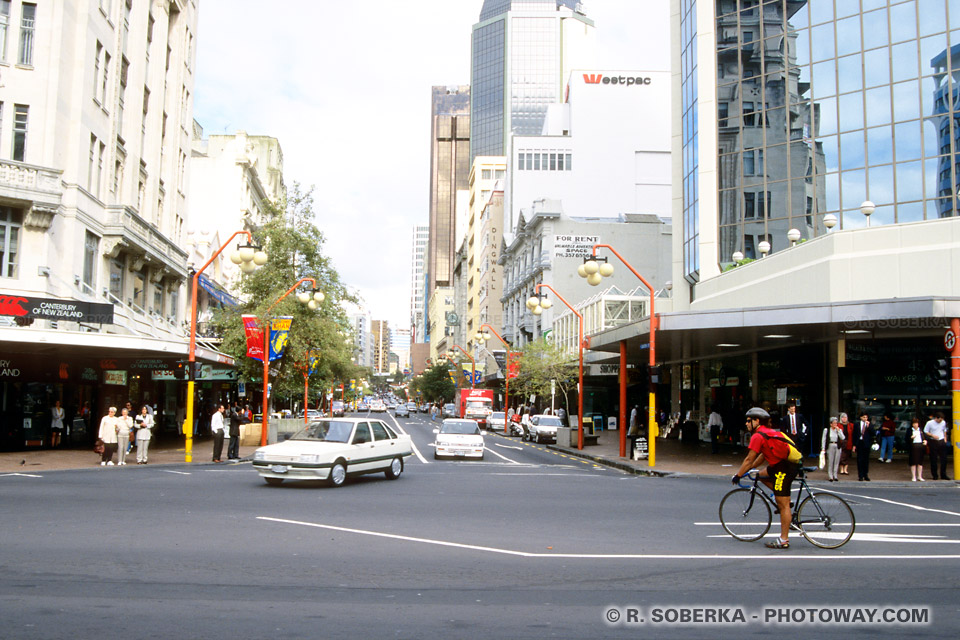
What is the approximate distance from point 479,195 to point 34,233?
99.5m

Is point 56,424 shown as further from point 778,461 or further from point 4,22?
point 778,461

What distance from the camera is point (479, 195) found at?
126 m

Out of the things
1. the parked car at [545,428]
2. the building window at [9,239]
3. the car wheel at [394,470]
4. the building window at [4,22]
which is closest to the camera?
the car wheel at [394,470]

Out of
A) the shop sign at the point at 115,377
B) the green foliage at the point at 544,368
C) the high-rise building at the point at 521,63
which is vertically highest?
the high-rise building at the point at 521,63

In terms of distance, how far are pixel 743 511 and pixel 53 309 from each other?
23.1 m

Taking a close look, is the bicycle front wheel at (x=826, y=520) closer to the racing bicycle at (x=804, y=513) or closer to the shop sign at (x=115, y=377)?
the racing bicycle at (x=804, y=513)

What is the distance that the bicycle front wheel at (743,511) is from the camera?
11.4 metres

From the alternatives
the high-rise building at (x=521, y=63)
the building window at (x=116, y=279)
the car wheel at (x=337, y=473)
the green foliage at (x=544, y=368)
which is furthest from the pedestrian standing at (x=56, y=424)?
the high-rise building at (x=521, y=63)

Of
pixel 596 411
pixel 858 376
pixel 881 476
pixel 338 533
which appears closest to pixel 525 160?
pixel 596 411

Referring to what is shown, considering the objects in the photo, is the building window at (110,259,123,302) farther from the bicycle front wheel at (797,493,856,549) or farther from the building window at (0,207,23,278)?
the bicycle front wheel at (797,493,856,549)

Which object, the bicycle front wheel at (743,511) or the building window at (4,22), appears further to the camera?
the building window at (4,22)

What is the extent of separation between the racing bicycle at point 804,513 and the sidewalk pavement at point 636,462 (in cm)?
1199

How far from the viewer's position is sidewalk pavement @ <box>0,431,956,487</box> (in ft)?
76.3

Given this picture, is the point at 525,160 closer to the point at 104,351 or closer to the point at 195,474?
the point at 104,351
